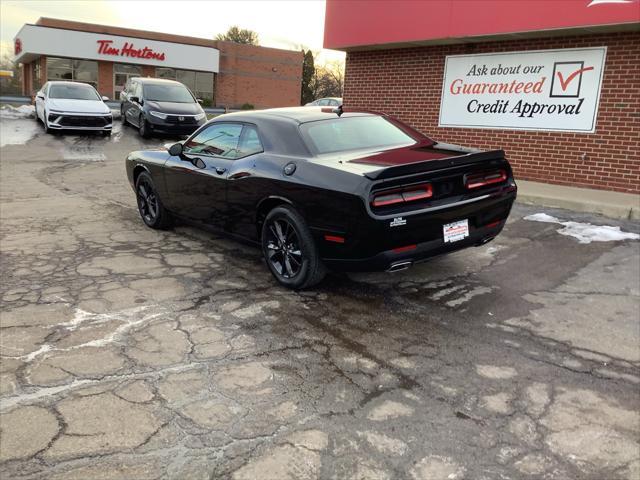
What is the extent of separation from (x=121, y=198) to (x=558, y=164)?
720 centimetres

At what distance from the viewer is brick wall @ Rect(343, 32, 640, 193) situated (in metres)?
8.56

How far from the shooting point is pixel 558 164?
9.39 m

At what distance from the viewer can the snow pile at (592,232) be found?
21.4 ft

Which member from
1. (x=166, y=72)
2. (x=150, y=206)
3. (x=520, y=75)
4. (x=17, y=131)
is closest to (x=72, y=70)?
(x=166, y=72)

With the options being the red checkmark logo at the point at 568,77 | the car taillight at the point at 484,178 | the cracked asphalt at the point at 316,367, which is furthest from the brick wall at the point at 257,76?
the car taillight at the point at 484,178

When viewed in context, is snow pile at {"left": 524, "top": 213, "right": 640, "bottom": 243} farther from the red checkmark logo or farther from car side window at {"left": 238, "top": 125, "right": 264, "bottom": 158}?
car side window at {"left": 238, "top": 125, "right": 264, "bottom": 158}

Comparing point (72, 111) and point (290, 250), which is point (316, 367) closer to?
point (290, 250)

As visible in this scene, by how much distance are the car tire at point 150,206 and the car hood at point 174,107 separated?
388 inches

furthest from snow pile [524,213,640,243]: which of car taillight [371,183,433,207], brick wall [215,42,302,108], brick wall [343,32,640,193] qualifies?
brick wall [215,42,302,108]

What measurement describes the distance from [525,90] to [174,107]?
34.2 ft

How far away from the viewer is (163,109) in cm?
1623

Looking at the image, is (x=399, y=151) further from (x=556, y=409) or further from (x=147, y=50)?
(x=147, y=50)

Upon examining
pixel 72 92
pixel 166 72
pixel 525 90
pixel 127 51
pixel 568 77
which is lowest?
pixel 72 92

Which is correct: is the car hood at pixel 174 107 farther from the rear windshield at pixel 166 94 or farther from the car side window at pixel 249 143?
the car side window at pixel 249 143
